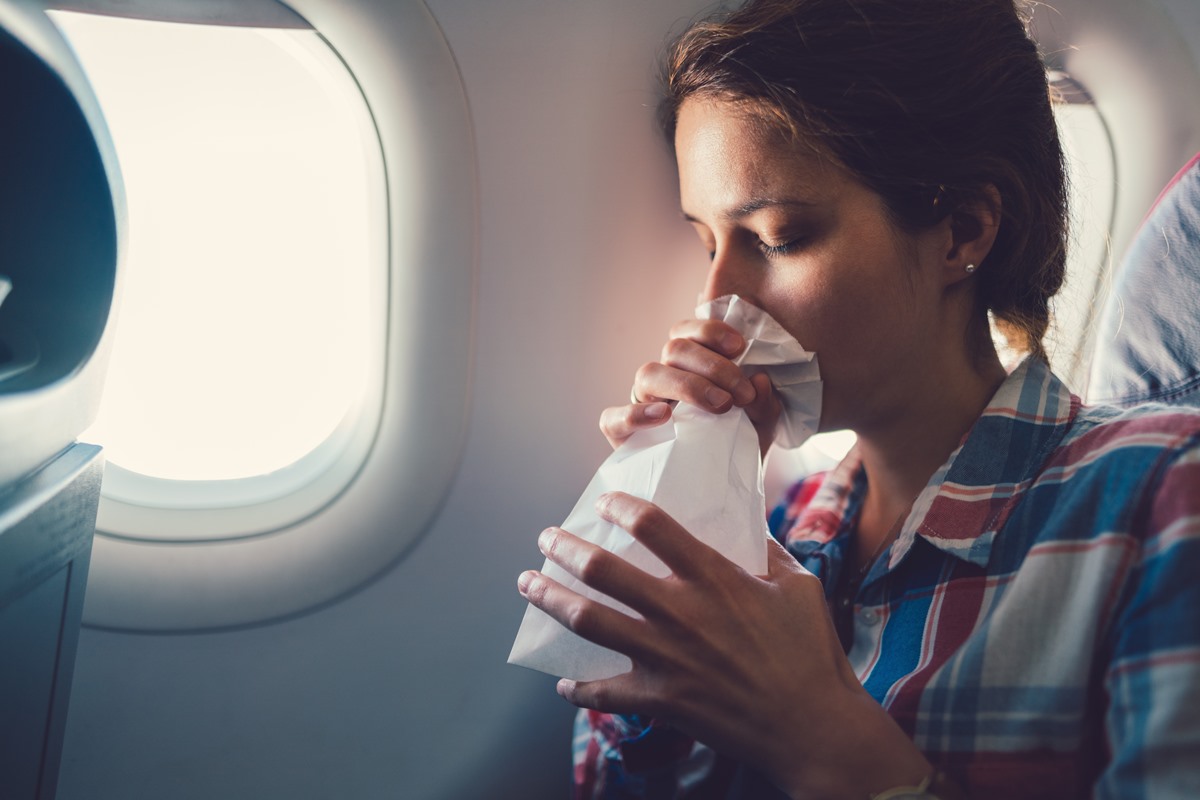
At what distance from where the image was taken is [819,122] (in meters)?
0.94

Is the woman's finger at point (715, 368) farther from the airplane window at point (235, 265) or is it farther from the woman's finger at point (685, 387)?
the airplane window at point (235, 265)

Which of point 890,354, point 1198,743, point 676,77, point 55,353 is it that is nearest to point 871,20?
point 676,77

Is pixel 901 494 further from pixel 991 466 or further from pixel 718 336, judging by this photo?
pixel 718 336

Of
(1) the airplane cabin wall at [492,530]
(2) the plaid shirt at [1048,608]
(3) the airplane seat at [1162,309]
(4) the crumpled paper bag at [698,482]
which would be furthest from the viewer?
(1) the airplane cabin wall at [492,530]

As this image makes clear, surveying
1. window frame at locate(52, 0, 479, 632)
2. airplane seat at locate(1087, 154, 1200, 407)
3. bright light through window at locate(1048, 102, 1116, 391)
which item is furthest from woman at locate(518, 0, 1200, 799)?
bright light through window at locate(1048, 102, 1116, 391)

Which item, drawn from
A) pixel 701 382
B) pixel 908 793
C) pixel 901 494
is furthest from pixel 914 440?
pixel 908 793

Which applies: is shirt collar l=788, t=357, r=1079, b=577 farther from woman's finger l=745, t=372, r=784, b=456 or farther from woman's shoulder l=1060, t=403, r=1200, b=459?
woman's finger l=745, t=372, r=784, b=456

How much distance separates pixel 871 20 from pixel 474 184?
22.4 inches

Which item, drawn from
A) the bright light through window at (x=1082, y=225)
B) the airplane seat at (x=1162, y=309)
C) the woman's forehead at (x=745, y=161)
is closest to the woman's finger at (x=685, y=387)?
the woman's forehead at (x=745, y=161)

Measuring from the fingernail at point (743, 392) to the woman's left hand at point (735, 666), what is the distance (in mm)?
254

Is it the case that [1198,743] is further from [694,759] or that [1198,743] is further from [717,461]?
[694,759]

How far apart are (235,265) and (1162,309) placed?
53.2 inches

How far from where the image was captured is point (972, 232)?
1.03 metres

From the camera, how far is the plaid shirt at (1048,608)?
2.28ft
